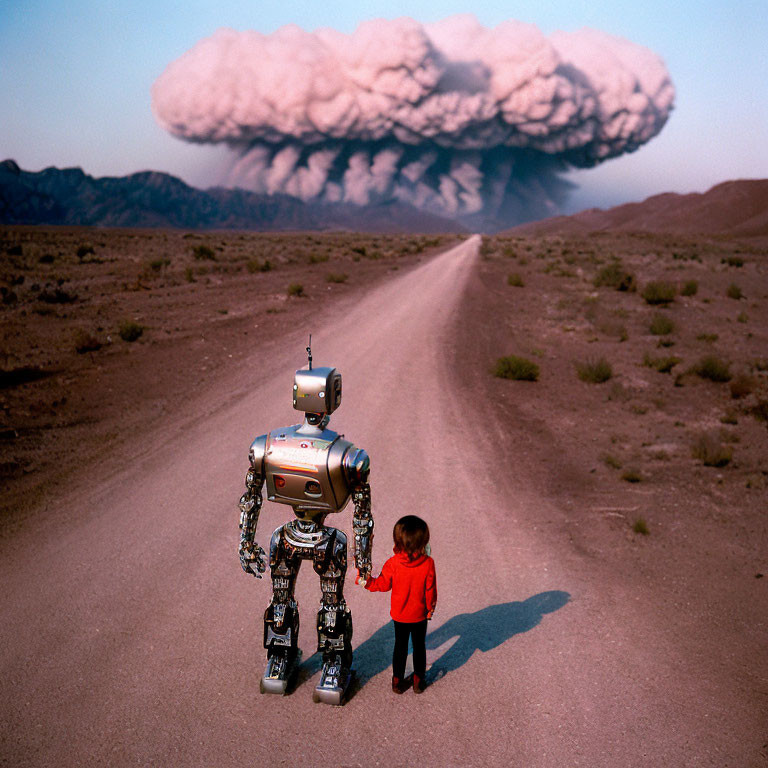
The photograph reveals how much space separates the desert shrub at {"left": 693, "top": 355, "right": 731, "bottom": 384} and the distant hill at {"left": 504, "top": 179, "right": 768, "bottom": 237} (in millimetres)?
87859

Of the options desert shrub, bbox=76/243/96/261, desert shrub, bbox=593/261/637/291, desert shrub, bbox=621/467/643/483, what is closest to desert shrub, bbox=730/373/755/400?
desert shrub, bbox=621/467/643/483

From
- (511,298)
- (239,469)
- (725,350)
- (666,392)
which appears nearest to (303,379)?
(239,469)

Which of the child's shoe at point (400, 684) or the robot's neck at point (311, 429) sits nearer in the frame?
the robot's neck at point (311, 429)

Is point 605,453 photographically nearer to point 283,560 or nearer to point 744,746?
point 744,746

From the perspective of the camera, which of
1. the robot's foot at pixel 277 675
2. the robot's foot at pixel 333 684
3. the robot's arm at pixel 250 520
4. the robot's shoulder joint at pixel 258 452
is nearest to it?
the robot's shoulder joint at pixel 258 452

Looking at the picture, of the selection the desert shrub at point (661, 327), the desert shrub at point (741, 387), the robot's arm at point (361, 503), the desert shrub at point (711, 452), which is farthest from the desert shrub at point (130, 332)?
the desert shrub at point (661, 327)

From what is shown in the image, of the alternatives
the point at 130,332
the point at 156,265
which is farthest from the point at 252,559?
the point at 156,265

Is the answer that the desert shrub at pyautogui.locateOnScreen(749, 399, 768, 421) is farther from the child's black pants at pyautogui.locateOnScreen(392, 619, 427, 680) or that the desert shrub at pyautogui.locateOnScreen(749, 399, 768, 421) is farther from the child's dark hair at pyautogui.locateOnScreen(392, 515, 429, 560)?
the child's dark hair at pyautogui.locateOnScreen(392, 515, 429, 560)

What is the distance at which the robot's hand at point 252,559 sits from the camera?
3863mm

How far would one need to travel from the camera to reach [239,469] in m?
8.05

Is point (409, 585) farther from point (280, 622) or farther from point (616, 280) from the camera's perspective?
point (616, 280)

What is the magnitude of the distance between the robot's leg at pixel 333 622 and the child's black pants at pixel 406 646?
1.20 ft

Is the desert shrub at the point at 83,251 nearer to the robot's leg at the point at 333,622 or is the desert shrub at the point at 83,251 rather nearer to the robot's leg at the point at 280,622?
the robot's leg at the point at 280,622

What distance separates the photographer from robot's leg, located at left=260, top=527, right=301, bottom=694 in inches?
155
